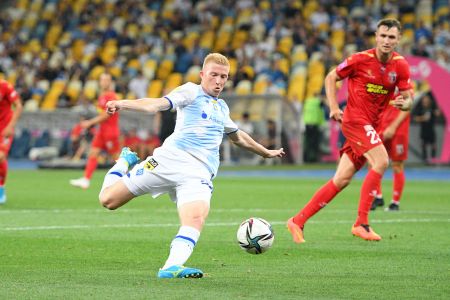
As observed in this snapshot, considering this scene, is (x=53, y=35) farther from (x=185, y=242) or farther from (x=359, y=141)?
(x=185, y=242)

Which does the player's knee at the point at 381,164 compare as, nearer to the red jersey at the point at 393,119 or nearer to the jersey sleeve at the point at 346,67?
the jersey sleeve at the point at 346,67

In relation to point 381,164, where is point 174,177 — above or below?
above

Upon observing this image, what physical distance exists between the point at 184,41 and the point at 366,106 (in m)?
25.0

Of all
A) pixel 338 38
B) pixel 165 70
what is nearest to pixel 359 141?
pixel 338 38

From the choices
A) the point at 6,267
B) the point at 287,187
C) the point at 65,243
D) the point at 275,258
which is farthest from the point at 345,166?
the point at 287,187

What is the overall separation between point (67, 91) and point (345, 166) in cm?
2577

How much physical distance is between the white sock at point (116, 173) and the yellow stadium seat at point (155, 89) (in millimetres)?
24914

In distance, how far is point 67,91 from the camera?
36.2 metres

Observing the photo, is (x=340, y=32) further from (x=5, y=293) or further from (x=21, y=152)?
(x=5, y=293)

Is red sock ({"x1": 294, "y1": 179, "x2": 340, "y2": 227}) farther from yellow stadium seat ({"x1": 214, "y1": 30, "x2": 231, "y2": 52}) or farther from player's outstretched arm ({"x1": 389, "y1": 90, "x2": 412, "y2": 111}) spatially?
Result: yellow stadium seat ({"x1": 214, "y1": 30, "x2": 231, "y2": 52})

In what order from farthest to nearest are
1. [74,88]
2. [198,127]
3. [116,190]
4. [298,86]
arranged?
[74,88]
[298,86]
[116,190]
[198,127]

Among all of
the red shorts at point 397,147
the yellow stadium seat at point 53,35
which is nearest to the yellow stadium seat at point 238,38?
the yellow stadium seat at point 53,35

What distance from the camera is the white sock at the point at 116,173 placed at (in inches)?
357

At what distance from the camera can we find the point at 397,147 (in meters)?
15.8
